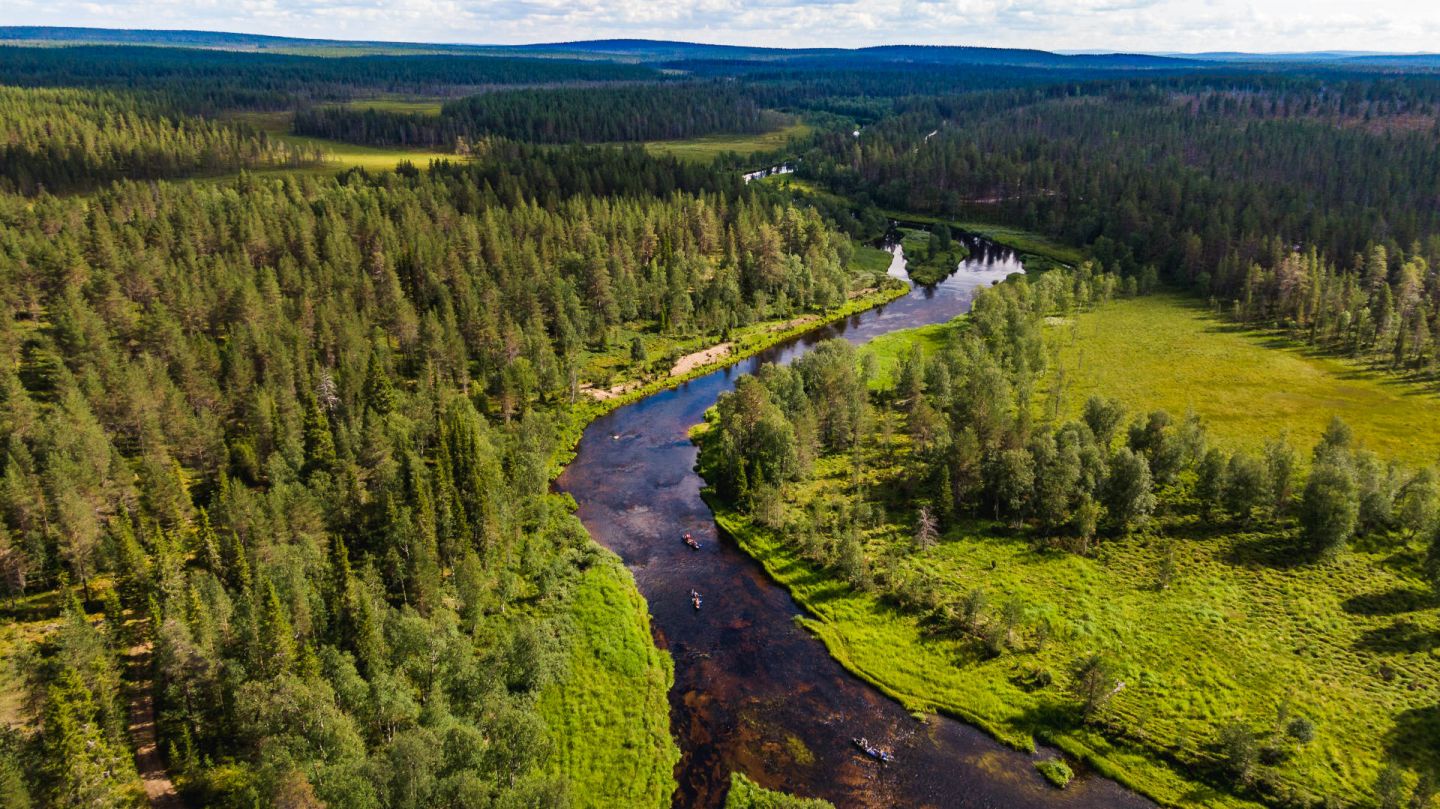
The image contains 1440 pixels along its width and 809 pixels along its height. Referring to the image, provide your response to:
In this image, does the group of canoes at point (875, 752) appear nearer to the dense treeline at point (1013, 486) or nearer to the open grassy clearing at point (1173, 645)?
the open grassy clearing at point (1173, 645)

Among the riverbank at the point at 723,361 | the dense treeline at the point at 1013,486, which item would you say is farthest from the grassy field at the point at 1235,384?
the riverbank at the point at 723,361

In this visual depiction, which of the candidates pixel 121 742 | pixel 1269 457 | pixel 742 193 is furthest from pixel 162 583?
pixel 742 193

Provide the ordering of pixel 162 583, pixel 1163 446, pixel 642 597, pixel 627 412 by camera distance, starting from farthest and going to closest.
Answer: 1. pixel 627 412
2. pixel 1163 446
3. pixel 642 597
4. pixel 162 583

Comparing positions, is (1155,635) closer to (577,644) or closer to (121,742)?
(577,644)

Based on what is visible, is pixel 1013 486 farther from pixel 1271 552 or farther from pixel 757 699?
pixel 757 699

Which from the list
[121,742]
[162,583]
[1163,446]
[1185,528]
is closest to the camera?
[121,742]

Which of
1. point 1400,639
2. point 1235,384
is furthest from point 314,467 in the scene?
point 1235,384
